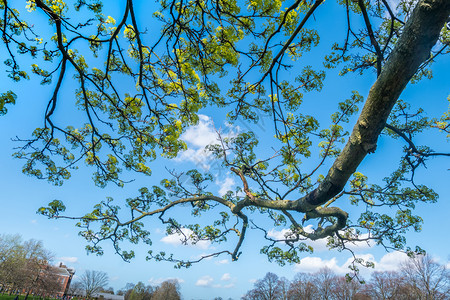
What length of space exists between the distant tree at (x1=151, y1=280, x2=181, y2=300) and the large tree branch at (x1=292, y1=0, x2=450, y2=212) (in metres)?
52.5

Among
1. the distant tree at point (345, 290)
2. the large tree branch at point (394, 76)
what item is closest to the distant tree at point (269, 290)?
the distant tree at point (345, 290)

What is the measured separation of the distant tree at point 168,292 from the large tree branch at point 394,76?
52508 mm

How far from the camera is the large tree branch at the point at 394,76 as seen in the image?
131 centimetres

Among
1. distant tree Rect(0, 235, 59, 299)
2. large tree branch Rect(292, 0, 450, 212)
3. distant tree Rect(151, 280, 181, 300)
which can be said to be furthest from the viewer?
distant tree Rect(151, 280, 181, 300)

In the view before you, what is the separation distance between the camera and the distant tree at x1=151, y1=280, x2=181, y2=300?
44.2 m

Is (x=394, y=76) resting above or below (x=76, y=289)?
above

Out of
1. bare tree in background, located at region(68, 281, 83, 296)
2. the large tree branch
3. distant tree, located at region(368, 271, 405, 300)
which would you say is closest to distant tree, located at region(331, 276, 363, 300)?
distant tree, located at region(368, 271, 405, 300)

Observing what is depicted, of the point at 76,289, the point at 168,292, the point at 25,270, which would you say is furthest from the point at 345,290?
the point at 76,289

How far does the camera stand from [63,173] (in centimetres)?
391

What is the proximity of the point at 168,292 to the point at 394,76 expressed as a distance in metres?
54.5

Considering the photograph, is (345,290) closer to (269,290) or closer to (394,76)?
(269,290)

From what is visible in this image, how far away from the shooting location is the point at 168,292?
1789 inches

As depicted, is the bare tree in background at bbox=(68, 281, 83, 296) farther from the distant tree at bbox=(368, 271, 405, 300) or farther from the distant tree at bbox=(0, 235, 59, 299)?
the distant tree at bbox=(368, 271, 405, 300)

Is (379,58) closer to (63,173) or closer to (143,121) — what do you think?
(143,121)
